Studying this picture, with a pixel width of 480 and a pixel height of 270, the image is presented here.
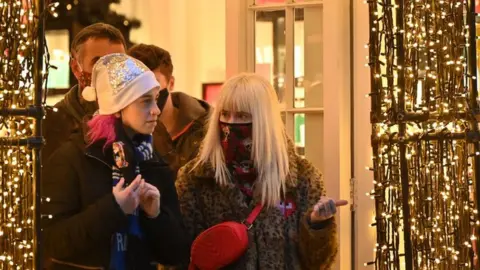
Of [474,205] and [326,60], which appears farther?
[326,60]

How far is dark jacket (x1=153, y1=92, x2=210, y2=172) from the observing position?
4.01m

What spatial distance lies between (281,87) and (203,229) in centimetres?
160

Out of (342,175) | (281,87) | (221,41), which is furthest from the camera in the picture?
(221,41)

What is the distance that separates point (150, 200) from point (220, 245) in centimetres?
32

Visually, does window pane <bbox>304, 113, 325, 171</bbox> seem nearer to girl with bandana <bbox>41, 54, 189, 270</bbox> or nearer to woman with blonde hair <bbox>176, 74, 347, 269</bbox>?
woman with blonde hair <bbox>176, 74, 347, 269</bbox>

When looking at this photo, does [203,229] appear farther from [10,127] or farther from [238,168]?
[10,127]

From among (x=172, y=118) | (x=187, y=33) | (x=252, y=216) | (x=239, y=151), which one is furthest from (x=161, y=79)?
(x=187, y=33)

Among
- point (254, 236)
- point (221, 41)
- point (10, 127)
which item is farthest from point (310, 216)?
point (221, 41)

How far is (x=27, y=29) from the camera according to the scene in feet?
10.2

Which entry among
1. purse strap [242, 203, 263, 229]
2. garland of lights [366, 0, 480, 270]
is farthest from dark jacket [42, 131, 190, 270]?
garland of lights [366, 0, 480, 270]

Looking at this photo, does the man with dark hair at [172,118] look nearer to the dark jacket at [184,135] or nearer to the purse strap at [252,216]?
the dark jacket at [184,135]

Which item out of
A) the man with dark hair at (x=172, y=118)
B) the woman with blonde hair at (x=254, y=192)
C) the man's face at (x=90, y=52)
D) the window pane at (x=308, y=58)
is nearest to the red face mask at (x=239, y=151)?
the woman with blonde hair at (x=254, y=192)

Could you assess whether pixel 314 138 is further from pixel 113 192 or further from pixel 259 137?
pixel 113 192

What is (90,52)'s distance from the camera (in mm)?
3887
